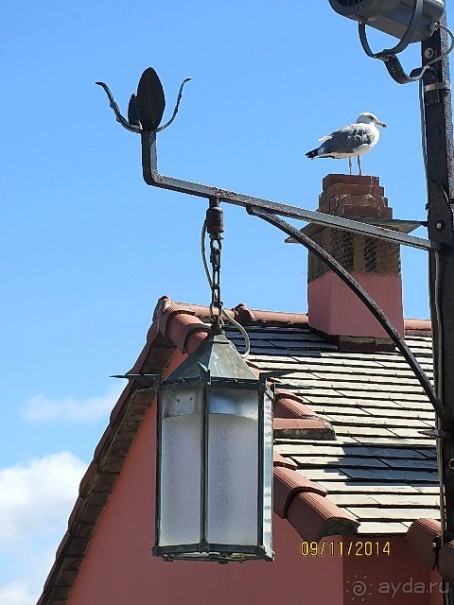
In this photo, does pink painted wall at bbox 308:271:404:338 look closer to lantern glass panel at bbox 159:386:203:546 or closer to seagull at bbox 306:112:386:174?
seagull at bbox 306:112:386:174

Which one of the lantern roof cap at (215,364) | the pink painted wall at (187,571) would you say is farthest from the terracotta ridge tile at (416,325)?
the lantern roof cap at (215,364)

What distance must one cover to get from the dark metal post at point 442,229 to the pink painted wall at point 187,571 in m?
1.07

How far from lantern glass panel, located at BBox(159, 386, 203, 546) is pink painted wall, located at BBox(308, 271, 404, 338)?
206 inches

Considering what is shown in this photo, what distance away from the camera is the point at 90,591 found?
33.1 feet

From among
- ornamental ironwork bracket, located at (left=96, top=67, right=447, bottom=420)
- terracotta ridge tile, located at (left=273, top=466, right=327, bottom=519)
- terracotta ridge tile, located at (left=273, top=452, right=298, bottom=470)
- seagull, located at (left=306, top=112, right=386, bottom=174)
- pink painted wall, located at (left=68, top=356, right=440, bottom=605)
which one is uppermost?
seagull, located at (left=306, top=112, right=386, bottom=174)

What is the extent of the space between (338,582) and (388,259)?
12.5ft

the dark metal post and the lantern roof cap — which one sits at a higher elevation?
the dark metal post

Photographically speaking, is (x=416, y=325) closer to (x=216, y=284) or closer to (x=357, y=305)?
(x=357, y=305)

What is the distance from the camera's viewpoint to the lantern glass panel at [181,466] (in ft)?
13.0

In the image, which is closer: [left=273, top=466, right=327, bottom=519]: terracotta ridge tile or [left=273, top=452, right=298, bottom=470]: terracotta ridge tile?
[left=273, top=466, right=327, bottom=519]: terracotta ridge tile

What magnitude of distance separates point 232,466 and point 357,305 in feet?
18.2

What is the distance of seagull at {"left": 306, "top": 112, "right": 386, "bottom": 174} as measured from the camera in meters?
10.4

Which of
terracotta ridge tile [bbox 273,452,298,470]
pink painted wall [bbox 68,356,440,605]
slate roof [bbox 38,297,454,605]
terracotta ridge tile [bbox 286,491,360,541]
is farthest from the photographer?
terracotta ridge tile [bbox 273,452,298,470]
